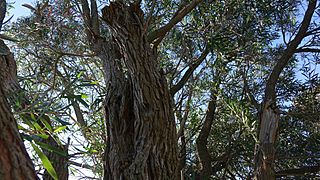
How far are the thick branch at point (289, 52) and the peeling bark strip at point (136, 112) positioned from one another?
3.96ft

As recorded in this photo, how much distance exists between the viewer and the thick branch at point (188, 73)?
320 centimetres

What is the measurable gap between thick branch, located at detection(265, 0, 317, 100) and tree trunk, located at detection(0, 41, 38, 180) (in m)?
2.53

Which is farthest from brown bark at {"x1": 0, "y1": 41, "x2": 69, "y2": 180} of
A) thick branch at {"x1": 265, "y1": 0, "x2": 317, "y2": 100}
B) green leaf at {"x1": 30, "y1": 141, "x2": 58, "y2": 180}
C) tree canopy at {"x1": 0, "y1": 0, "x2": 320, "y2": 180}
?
thick branch at {"x1": 265, "y1": 0, "x2": 317, "y2": 100}

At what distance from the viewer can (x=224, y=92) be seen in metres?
3.35

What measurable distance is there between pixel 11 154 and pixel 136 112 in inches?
55.2

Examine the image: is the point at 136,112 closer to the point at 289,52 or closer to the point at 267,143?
the point at 267,143

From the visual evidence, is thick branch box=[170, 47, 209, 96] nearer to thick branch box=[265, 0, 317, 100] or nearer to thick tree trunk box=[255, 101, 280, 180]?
thick branch box=[265, 0, 317, 100]

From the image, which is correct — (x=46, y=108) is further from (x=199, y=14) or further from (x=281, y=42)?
(x=281, y=42)

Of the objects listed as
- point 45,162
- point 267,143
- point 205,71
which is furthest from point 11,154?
point 205,71

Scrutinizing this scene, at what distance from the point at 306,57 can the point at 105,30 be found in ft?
5.48

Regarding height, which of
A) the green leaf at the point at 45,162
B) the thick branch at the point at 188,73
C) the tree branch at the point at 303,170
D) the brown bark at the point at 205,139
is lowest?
the green leaf at the point at 45,162

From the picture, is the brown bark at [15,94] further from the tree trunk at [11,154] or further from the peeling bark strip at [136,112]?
the tree trunk at [11,154]

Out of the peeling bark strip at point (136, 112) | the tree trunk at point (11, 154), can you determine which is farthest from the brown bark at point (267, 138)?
the tree trunk at point (11, 154)

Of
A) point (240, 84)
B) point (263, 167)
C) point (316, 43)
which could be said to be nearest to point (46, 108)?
point (263, 167)
